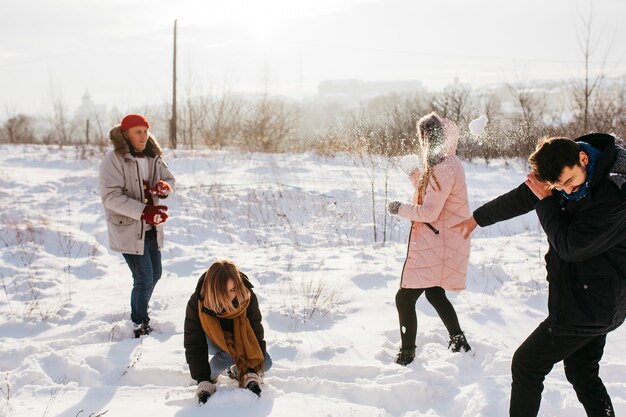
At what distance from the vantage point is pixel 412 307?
3459mm

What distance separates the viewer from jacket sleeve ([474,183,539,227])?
2.62m

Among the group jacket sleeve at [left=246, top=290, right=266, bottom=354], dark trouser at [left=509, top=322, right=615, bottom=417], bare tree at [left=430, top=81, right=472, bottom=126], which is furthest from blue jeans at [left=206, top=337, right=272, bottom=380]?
bare tree at [left=430, top=81, right=472, bottom=126]

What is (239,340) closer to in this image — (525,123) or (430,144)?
(430,144)

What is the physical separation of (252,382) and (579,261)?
1991 mm

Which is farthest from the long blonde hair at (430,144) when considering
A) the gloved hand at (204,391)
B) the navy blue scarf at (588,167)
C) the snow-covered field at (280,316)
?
the gloved hand at (204,391)

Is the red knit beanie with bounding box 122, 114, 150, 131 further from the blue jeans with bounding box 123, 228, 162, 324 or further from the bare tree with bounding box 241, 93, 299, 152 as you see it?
the bare tree with bounding box 241, 93, 299, 152

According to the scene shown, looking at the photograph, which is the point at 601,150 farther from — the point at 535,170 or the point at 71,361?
the point at 71,361

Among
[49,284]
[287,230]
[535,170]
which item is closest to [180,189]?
[287,230]

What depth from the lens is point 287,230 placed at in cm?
859

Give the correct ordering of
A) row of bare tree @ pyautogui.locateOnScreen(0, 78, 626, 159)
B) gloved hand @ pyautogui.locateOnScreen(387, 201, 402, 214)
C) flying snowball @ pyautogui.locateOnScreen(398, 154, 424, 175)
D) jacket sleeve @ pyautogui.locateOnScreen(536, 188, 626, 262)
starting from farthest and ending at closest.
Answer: row of bare tree @ pyautogui.locateOnScreen(0, 78, 626, 159)
flying snowball @ pyautogui.locateOnScreen(398, 154, 424, 175)
gloved hand @ pyautogui.locateOnScreen(387, 201, 402, 214)
jacket sleeve @ pyautogui.locateOnScreen(536, 188, 626, 262)

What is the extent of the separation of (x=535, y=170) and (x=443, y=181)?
1028mm

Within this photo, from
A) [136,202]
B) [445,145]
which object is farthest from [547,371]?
[136,202]

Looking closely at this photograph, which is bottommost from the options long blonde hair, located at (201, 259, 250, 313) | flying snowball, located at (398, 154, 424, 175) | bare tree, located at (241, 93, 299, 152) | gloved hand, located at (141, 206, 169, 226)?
long blonde hair, located at (201, 259, 250, 313)

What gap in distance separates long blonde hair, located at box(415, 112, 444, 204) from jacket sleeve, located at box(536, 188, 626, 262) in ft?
3.67
